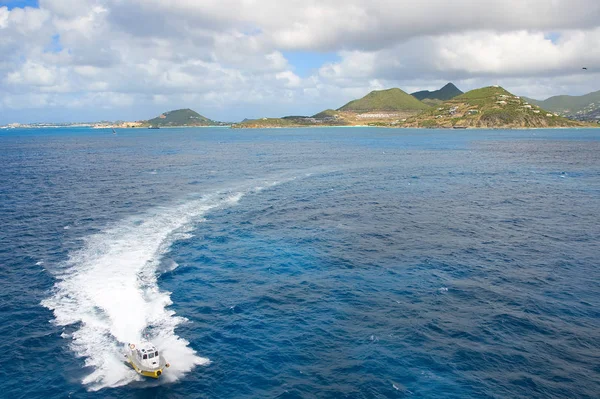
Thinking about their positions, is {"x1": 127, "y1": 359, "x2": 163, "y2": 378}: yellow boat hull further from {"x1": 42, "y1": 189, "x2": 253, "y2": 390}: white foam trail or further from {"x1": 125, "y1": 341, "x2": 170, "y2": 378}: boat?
{"x1": 42, "y1": 189, "x2": 253, "y2": 390}: white foam trail

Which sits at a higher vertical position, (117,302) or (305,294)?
(117,302)

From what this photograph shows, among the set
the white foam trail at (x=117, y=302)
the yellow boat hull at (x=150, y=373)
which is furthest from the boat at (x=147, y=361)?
the white foam trail at (x=117, y=302)

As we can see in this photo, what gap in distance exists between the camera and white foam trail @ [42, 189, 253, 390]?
38.9 metres

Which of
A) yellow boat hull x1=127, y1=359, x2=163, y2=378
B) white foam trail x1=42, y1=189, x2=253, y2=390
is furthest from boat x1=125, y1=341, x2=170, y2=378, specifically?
white foam trail x1=42, y1=189, x2=253, y2=390

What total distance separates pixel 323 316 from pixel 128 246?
36820 millimetres

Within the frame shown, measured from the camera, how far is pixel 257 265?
61000 millimetres

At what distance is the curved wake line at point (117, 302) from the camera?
1532 inches

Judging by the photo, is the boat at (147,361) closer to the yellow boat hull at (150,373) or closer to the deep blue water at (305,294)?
the yellow boat hull at (150,373)

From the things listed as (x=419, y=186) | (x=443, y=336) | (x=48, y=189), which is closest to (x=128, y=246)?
(x=443, y=336)

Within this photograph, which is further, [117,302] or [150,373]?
[117,302]

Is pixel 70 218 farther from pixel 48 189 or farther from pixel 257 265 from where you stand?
pixel 257 265

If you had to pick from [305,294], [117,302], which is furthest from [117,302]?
[305,294]

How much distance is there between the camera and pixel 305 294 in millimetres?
51938

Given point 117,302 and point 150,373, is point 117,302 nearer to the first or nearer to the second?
point 117,302
